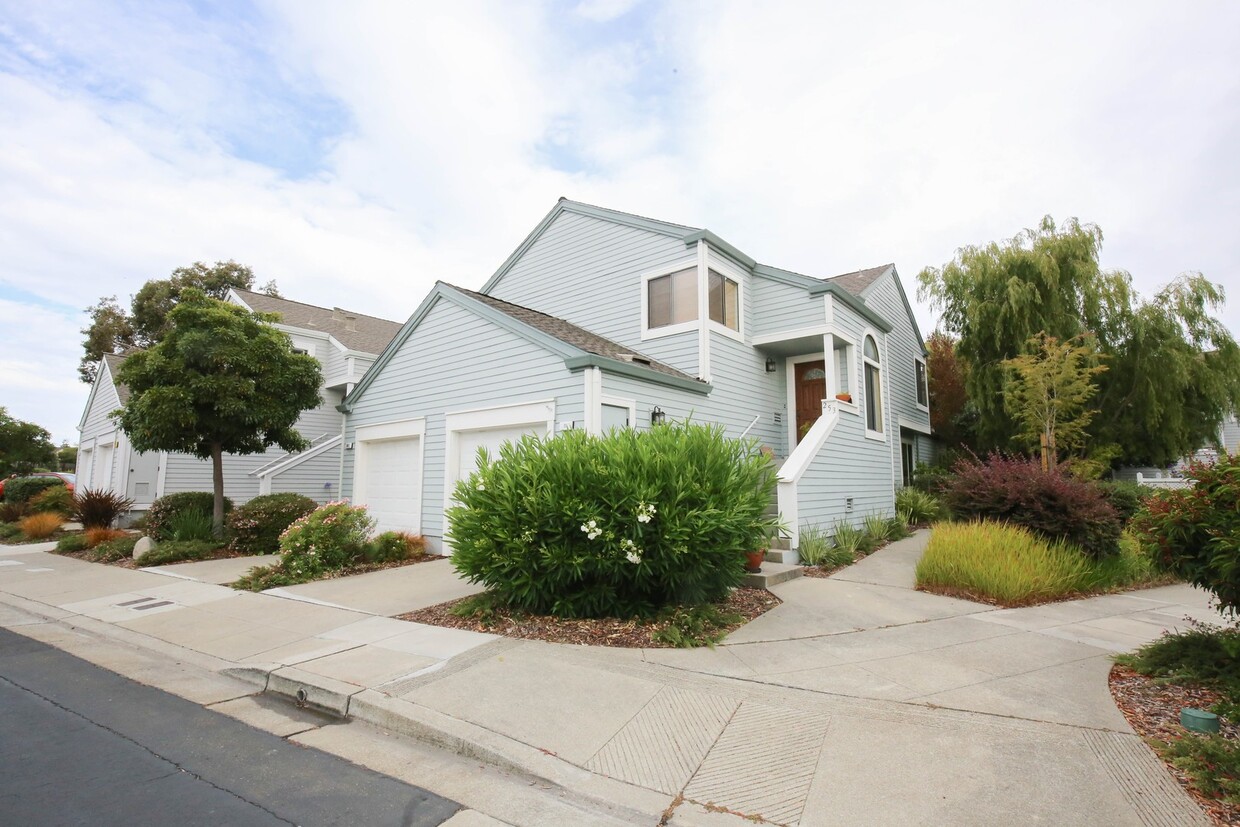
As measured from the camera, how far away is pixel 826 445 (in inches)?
439

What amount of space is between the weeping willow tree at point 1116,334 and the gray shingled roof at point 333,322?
18346mm

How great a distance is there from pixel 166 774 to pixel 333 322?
67.1 ft

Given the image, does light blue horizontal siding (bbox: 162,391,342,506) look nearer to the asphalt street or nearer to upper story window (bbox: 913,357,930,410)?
the asphalt street

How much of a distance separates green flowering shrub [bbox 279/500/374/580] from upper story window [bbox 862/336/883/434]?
35.1 feet

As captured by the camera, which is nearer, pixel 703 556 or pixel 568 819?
pixel 568 819

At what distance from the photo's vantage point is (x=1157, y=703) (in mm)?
4305

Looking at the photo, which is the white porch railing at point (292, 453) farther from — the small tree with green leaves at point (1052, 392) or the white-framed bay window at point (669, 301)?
the small tree with green leaves at point (1052, 392)

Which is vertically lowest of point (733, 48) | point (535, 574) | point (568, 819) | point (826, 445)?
point (568, 819)

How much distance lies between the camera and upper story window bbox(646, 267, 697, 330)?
12.2 m

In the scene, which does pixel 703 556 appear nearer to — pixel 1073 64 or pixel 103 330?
pixel 1073 64

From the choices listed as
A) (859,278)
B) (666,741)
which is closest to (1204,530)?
(666,741)

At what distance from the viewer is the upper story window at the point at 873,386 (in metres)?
14.0

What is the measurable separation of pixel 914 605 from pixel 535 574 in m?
4.61

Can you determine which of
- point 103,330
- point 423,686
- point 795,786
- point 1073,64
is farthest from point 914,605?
point 103,330
